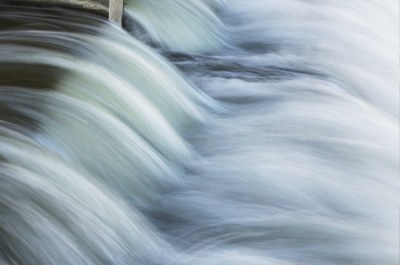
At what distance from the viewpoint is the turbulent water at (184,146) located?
10.0 feet

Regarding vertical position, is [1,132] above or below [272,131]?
below

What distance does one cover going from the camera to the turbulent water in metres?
3.05

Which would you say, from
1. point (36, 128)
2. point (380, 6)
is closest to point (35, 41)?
point (36, 128)

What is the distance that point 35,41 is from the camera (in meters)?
3.93

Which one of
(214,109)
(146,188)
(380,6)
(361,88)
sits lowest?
(146,188)

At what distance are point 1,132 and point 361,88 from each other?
2109 mm

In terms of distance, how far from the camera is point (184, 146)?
380cm

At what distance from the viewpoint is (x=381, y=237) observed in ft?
11.3

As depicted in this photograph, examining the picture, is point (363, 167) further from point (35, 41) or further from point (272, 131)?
point (35, 41)

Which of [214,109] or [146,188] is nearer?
[146,188]

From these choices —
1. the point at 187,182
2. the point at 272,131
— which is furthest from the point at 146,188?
the point at 272,131

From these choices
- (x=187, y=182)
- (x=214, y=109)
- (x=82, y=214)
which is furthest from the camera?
(x=214, y=109)

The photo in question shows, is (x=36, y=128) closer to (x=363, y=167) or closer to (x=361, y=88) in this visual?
(x=363, y=167)

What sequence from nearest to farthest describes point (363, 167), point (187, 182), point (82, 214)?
point (82, 214), point (187, 182), point (363, 167)
